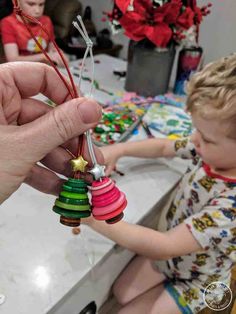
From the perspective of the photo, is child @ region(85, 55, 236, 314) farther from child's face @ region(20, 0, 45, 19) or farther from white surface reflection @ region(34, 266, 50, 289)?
child's face @ region(20, 0, 45, 19)

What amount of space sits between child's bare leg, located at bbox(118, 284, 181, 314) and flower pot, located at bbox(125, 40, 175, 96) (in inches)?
25.6

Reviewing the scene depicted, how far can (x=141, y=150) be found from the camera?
0.88 meters

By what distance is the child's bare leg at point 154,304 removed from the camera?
794 millimetres

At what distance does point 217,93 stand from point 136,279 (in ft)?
1.65

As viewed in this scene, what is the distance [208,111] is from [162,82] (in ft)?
1.72

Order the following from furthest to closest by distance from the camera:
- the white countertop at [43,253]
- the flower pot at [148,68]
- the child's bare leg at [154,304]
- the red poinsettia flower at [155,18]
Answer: the flower pot at [148,68] → the red poinsettia flower at [155,18] → the child's bare leg at [154,304] → the white countertop at [43,253]

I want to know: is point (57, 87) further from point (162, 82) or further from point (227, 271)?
point (162, 82)

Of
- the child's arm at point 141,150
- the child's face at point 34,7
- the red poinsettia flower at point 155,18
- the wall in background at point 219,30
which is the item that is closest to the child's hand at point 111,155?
the child's arm at point 141,150

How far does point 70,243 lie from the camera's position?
60 cm

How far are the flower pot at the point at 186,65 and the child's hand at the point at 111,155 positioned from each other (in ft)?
1.59

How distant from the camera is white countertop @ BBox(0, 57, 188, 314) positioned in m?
0.51

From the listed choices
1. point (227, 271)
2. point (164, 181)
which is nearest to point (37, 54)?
point (164, 181)

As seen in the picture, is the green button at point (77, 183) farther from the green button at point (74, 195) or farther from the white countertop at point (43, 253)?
the white countertop at point (43, 253)

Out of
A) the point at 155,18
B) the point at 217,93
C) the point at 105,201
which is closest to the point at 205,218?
the point at 217,93
